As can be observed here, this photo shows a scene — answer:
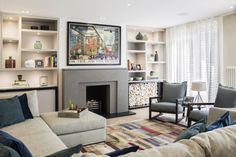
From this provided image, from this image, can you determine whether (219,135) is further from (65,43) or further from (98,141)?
(65,43)

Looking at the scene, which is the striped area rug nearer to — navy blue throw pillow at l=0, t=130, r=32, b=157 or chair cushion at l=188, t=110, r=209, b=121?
chair cushion at l=188, t=110, r=209, b=121

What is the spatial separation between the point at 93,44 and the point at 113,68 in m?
0.85

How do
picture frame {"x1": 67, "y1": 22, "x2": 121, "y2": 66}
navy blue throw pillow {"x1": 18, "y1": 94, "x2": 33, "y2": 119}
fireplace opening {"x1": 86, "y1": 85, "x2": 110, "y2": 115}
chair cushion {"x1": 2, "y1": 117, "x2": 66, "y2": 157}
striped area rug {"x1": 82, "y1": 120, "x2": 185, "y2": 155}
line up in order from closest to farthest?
chair cushion {"x1": 2, "y1": 117, "x2": 66, "y2": 157}
navy blue throw pillow {"x1": 18, "y1": 94, "x2": 33, "y2": 119}
striped area rug {"x1": 82, "y1": 120, "x2": 185, "y2": 155}
picture frame {"x1": 67, "y1": 22, "x2": 121, "y2": 66}
fireplace opening {"x1": 86, "y1": 85, "x2": 110, "y2": 115}

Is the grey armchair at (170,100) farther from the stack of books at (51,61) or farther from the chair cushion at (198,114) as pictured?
the stack of books at (51,61)

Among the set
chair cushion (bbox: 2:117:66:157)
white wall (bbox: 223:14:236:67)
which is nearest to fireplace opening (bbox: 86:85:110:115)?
chair cushion (bbox: 2:117:66:157)

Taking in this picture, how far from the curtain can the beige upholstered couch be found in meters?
4.37

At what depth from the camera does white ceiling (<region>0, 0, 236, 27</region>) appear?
13.5 ft

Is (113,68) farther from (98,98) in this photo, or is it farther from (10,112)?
(10,112)

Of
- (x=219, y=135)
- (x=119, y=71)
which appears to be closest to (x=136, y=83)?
(x=119, y=71)

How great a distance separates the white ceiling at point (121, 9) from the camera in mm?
4113

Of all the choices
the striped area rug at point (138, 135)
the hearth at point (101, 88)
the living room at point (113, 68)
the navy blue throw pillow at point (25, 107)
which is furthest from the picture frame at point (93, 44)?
the navy blue throw pillow at point (25, 107)

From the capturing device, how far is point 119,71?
599 cm

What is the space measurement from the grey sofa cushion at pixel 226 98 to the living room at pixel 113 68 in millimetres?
17

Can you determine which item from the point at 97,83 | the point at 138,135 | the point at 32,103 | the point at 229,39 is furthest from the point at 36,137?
the point at 229,39
